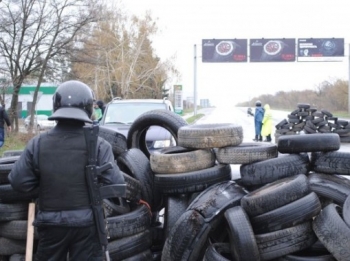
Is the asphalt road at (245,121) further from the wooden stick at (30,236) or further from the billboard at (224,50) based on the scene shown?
the wooden stick at (30,236)

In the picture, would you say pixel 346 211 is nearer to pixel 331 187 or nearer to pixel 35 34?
pixel 331 187

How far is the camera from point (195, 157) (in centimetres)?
611

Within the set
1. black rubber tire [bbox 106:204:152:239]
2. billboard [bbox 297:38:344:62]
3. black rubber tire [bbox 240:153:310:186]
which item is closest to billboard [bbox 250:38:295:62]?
billboard [bbox 297:38:344:62]

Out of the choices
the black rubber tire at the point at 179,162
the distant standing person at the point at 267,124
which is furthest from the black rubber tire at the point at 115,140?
the distant standing person at the point at 267,124

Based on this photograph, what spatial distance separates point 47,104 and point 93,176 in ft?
164

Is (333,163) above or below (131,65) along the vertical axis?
below

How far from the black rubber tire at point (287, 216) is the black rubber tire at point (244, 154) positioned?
1.19 m

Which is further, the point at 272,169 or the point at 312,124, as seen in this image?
the point at 312,124

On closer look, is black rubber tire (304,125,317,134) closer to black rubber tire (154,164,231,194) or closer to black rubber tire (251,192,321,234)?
black rubber tire (154,164,231,194)

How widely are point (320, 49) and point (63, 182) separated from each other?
136ft

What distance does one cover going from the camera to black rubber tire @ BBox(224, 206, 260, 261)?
4.66 m

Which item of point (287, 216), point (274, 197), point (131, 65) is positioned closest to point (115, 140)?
point (274, 197)

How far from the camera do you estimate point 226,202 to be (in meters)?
5.21

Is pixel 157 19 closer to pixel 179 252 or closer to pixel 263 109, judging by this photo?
pixel 263 109
